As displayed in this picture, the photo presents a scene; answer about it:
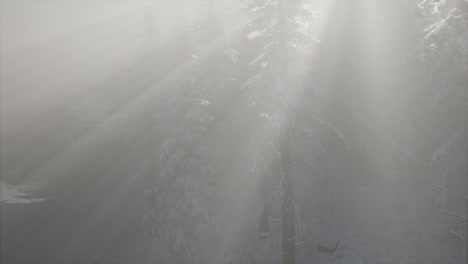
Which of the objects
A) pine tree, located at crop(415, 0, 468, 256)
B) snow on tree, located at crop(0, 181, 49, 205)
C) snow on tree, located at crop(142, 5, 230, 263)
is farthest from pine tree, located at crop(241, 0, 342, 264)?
snow on tree, located at crop(0, 181, 49, 205)

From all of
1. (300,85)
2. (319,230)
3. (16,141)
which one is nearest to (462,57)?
(300,85)

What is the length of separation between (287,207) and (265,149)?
106 inches

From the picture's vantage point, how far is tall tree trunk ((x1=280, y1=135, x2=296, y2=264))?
13.0 meters

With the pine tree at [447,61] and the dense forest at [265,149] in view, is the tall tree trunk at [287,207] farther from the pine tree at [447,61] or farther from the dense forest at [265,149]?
the pine tree at [447,61]

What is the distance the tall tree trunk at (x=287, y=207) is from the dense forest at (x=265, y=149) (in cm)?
6

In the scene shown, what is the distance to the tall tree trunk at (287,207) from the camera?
13.0 m

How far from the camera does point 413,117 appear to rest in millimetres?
18875

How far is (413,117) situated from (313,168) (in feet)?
31.8

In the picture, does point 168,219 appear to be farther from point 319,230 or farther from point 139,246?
point 319,230

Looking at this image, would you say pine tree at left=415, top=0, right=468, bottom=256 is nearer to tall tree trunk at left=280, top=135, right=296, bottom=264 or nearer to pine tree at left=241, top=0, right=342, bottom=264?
pine tree at left=241, top=0, right=342, bottom=264

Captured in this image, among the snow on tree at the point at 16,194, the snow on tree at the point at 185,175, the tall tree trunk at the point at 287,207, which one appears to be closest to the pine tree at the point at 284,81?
the tall tree trunk at the point at 287,207

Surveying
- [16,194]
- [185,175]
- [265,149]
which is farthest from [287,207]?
[16,194]

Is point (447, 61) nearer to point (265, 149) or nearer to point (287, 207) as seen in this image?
point (265, 149)

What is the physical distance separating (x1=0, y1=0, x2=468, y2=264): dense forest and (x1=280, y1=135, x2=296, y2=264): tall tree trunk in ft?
0.21
